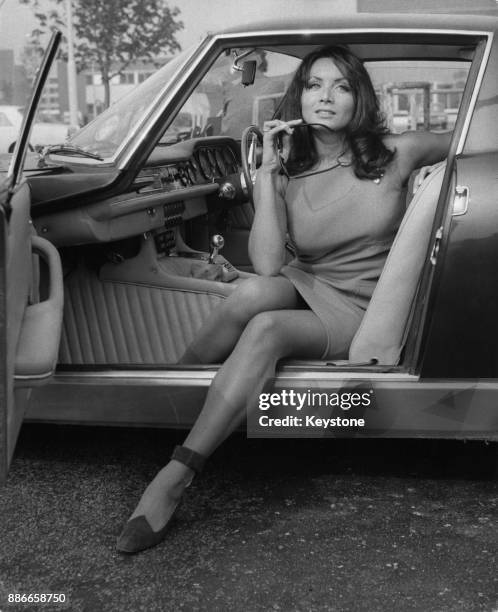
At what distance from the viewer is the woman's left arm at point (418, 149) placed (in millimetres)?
2656

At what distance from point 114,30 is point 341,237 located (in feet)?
10.3

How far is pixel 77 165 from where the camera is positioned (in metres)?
2.75

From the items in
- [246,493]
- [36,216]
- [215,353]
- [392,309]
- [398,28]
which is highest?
[398,28]

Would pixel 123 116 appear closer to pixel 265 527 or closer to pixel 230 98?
pixel 230 98

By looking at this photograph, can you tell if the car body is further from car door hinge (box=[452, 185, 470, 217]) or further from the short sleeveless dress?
the short sleeveless dress

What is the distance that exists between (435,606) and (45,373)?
3.85 feet

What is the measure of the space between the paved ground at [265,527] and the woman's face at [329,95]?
3.85 feet

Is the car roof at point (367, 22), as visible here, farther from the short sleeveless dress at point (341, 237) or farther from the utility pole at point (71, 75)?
the utility pole at point (71, 75)

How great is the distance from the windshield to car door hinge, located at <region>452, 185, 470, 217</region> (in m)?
0.98

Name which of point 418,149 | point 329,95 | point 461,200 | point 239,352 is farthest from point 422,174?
point 239,352

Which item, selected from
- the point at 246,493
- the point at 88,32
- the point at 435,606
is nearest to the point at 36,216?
the point at 246,493

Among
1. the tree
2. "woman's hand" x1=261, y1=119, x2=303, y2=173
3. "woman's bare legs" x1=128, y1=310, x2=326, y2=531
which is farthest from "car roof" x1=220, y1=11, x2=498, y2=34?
"woman's bare legs" x1=128, y1=310, x2=326, y2=531

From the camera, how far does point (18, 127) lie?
2289 millimetres

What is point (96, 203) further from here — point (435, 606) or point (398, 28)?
point (435, 606)
